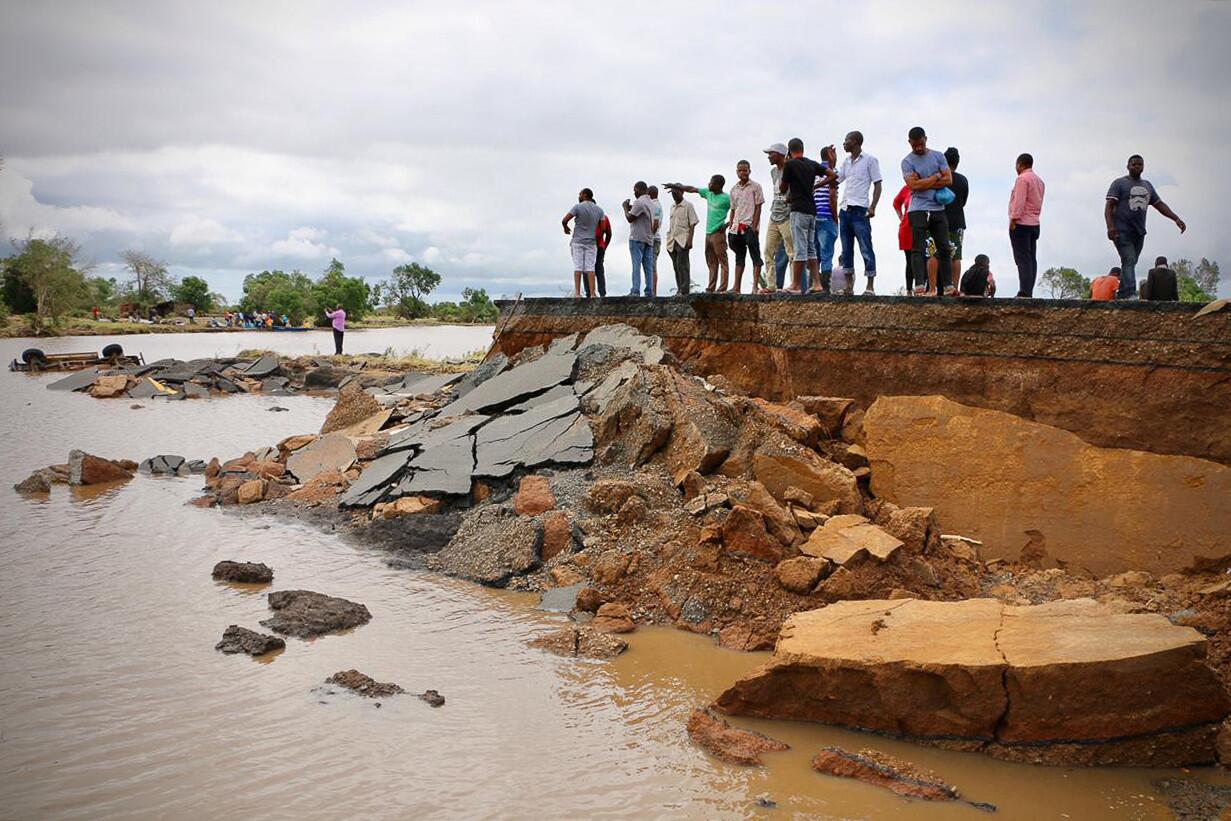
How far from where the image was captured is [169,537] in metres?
8.39

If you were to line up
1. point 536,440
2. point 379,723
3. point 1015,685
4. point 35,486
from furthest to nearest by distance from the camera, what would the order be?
point 35,486 < point 536,440 < point 379,723 < point 1015,685

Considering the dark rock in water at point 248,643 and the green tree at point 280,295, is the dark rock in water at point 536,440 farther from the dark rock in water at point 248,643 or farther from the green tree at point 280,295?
the green tree at point 280,295

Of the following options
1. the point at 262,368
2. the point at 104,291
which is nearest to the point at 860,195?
the point at 262,368

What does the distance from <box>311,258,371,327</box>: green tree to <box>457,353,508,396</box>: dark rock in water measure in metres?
53.7

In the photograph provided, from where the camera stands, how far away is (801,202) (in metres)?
8.64

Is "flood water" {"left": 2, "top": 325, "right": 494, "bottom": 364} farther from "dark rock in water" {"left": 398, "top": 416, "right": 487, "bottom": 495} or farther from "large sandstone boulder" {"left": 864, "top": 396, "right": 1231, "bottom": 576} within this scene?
"large sandstone boulder" {"left": 864, "top": 396, "right": 1231, "bottom": 576}

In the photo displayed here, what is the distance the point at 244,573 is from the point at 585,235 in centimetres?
681

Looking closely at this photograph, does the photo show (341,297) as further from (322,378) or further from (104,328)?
(322,378)

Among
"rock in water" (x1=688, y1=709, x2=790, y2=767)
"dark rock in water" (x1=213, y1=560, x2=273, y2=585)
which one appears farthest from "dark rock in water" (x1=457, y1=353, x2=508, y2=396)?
"rock in water" (x1=688, y1=709, x2=790, y2=767)

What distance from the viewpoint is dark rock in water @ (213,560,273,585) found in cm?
696

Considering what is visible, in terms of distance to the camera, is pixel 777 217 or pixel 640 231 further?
pixel 640 231

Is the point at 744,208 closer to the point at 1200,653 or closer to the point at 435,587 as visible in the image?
the point at 435,587

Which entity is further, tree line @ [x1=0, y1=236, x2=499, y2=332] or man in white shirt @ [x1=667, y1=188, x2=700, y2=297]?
tree line @ [x1=0, y1=236, x2=499, y2=332]

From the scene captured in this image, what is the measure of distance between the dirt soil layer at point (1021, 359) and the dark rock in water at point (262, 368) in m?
19.1
